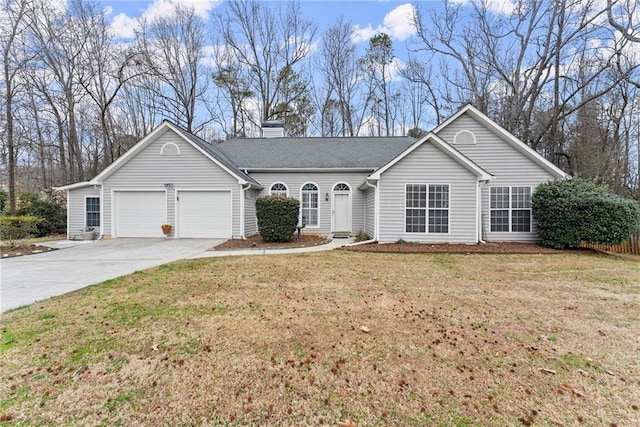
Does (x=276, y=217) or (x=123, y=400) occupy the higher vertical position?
(x=276, y=217)

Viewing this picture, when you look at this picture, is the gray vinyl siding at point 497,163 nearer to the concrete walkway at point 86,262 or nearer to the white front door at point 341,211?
the white front door at point 341,211

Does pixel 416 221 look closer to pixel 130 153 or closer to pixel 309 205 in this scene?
pixel 309 205

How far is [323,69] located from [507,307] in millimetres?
26115

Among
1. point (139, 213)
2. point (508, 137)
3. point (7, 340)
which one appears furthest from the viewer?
point (139, 213)

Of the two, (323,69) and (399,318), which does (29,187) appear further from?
(399,318)

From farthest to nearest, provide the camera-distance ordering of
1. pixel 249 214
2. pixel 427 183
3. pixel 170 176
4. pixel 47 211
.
A: pixel 47 211, pixel 249 214, pixel 170 176, pixel 427 183

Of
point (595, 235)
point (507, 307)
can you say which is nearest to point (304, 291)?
point (507, 307)

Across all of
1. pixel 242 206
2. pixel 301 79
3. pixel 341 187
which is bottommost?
pixel 242 206

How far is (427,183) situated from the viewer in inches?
467

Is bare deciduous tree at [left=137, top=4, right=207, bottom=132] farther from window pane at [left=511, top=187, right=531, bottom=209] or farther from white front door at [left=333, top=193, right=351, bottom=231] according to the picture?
window pane at [left=511, top=187, right=531, bottom=209]

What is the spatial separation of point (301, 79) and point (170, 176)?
17.3 metres

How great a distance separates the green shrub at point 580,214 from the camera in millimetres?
10359

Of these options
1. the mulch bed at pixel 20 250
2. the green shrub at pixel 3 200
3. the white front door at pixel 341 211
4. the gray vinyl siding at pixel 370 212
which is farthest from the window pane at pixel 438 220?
the green shrub at pixel 3 200

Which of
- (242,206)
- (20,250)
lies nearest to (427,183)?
(242,206)
